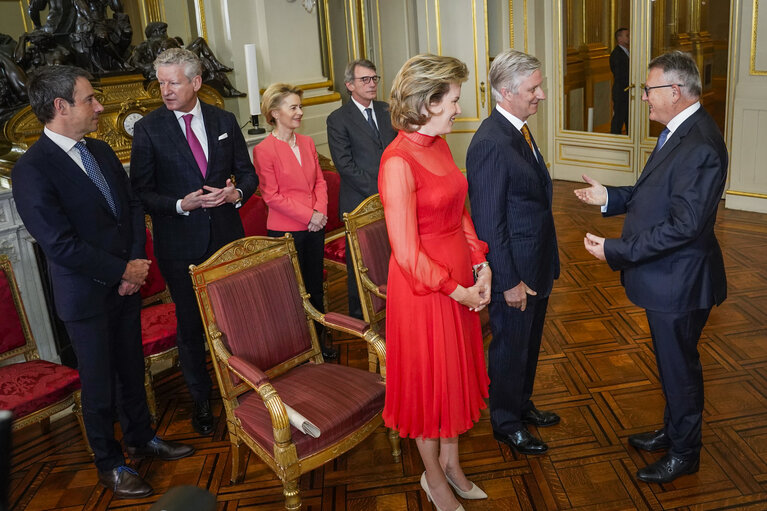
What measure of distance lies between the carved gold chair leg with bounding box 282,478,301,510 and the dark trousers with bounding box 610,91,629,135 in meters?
5.61

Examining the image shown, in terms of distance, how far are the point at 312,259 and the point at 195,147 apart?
920 millimetres

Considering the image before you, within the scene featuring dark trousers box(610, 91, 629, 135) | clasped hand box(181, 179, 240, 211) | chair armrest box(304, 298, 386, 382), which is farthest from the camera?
dark trousers box(610, 91, 629, 135)

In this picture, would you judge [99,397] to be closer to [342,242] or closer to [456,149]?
[342,242]

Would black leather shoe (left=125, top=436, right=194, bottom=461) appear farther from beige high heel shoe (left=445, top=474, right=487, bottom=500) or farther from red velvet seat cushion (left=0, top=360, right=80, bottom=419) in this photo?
beige high heel shoe (left=445, top=474, right=487, bottom=500)

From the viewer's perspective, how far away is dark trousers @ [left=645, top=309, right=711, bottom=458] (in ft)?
8.17

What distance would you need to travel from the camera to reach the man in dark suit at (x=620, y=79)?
672cm

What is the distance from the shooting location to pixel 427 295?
219cm

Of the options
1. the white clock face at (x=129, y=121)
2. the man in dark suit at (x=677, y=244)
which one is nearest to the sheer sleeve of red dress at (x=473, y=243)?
the man in dark suit at (x=677, y=244)

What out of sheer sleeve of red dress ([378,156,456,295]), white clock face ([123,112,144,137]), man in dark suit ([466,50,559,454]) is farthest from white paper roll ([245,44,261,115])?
sheer sleeve of red dress ([378,156,456,295])

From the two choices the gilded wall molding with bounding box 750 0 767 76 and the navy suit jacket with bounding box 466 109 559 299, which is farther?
the gilded wall molding with bounding box 750 0 767 76

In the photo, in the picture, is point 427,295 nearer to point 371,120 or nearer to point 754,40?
point 371,120

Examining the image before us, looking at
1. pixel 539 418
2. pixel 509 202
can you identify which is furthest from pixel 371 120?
pixel 539 418

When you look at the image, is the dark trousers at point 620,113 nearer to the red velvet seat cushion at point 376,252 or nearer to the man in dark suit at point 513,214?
the red velvet seat cushion at point 376,252

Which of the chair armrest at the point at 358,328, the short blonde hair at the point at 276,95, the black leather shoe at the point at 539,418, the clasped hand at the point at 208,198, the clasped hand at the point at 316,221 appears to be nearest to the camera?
the chair armrest at the point at 358,328
